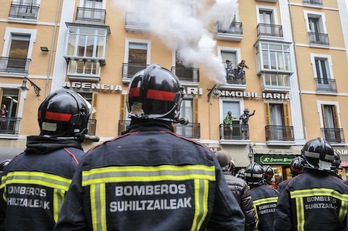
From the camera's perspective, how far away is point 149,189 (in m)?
1.41

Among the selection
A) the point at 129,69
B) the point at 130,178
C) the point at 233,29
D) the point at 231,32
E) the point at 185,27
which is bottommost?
the point at 130,178

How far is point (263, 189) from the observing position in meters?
4.77

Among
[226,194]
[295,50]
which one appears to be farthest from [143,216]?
[295,50]

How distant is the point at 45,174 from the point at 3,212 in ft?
1.83

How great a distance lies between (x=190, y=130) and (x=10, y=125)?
8334 millimetres

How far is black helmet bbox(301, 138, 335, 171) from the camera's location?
10.2ft

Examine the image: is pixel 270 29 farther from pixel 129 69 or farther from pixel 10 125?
pixel 10 125

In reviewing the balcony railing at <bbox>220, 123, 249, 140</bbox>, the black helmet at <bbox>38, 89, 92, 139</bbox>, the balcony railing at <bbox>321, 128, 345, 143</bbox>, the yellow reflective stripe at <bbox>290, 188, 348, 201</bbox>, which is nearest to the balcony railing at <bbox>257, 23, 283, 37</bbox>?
the balcony railing at <bbox>220, 123, 249, 140</bbox>

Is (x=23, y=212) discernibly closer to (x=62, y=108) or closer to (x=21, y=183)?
(x=21, y=183)

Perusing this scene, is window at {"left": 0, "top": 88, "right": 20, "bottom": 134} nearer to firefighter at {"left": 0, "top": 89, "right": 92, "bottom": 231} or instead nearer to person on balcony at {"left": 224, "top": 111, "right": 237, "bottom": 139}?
person on balcony at {"left": 224, "top": 111, "right": 237, "bottom": 139}

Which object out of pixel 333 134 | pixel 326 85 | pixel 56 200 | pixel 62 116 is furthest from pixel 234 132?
pixel 56 200

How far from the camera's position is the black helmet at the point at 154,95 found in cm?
166

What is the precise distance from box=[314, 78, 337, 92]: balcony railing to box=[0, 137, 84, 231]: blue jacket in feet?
53.7

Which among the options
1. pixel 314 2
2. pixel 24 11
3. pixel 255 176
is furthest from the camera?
pixel 314 2
